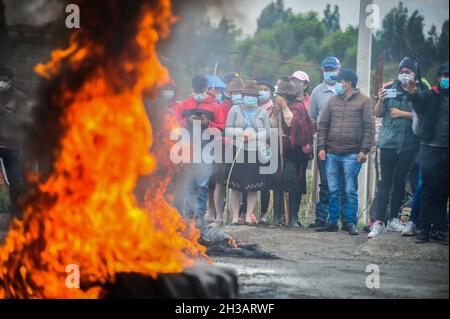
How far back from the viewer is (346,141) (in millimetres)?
11633

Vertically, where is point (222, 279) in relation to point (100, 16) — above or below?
below

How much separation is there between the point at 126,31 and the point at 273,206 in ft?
19.8

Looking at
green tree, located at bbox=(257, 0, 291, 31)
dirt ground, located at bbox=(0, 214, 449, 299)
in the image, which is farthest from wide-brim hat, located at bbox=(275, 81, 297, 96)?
green tree, located at bbox=(257, 0, 291, 31)

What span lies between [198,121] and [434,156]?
387cm

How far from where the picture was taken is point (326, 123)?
11.8m

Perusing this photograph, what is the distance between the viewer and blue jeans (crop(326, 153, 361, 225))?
11.5 meters

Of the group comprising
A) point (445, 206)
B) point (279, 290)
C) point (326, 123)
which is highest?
point (326, 123)

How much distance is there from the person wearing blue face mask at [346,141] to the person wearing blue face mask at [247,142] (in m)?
1.23

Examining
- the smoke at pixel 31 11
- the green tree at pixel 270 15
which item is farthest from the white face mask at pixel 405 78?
the green tree at pixel 270 15

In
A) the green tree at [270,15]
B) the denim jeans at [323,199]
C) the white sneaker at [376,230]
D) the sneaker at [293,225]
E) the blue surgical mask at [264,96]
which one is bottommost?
the sneaker at [293,225]

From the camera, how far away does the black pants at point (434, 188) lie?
30.6 feet

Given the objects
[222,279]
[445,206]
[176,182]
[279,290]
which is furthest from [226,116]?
[222,279]

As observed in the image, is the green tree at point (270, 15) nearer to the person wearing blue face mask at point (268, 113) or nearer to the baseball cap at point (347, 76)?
the person wearing blue face mask at point (268, 113)
